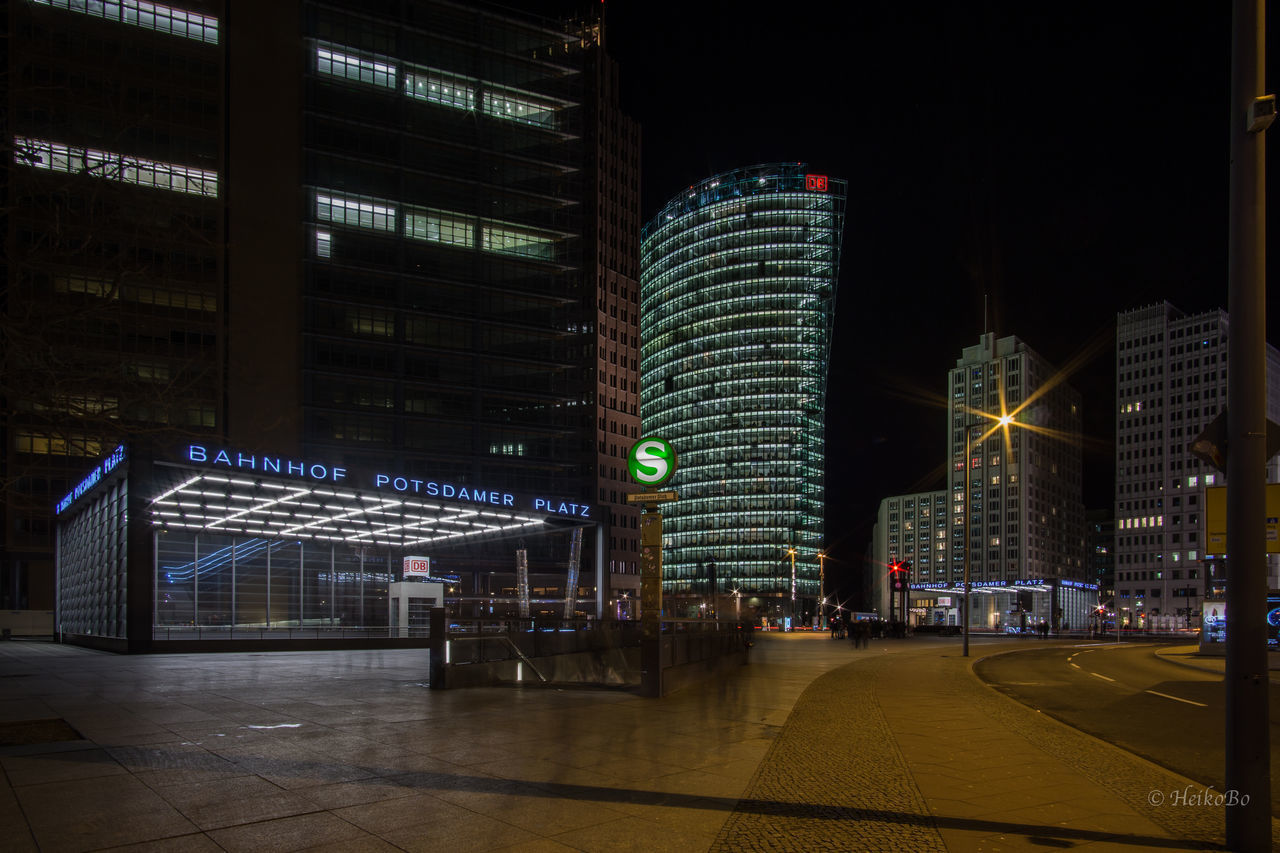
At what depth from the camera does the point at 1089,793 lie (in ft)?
28.2

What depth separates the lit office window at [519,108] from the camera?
9106 centimetres

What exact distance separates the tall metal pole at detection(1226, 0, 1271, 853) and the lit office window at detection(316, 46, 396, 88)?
87404mm

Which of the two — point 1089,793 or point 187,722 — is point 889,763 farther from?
point 187,722

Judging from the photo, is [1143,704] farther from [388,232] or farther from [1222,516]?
[388,232]

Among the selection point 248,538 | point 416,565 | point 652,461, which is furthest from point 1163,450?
point 652,461

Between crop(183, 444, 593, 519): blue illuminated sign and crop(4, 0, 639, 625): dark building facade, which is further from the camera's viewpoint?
crop(4, 0, 639, 625): dark building facade

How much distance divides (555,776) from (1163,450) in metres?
181

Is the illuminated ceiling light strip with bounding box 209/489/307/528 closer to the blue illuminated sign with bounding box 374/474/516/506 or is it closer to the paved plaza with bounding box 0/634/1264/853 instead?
the blue illuminated sign with bounding box 374/474/516/506

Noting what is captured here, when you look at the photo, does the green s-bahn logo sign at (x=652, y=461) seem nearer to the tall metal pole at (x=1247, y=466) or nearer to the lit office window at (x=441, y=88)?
the tall metal pole at (x=1247, y=466)

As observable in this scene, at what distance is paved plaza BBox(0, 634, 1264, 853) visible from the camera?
6.80 metres

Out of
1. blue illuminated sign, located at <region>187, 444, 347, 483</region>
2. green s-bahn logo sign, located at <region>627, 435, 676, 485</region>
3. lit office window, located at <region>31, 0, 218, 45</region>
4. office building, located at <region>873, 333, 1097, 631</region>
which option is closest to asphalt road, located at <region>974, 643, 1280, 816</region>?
green s-bahn logo sign, located at <region>627, 435, 676, 485</region>

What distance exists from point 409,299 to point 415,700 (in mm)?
73562

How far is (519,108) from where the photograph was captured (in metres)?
93.2

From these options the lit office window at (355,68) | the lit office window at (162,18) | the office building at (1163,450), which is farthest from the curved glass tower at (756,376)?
the lit office window at (162,18)
